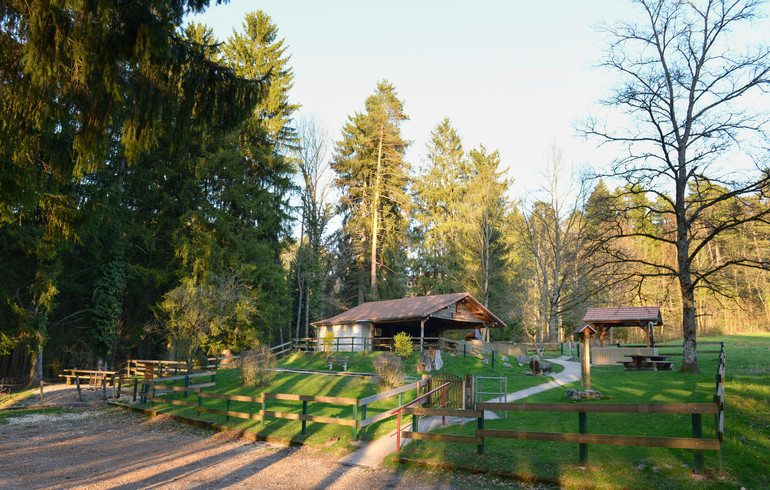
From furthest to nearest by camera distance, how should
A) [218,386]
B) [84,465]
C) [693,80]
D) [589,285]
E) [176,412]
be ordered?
1. [589,285]
2. [218,386]
3. [693,80]
4. [176,412]
5. [84,465]

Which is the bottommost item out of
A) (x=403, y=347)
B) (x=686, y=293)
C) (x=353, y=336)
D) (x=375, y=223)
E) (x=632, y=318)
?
(x=403, y=347)

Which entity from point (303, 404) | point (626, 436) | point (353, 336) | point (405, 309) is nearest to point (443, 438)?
point (626, 436)

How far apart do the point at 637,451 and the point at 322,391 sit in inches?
452

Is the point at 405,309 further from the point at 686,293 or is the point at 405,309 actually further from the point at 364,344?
the point at 686,293

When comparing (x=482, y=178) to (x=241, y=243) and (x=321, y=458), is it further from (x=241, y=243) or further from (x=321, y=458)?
(x=321, y=458)

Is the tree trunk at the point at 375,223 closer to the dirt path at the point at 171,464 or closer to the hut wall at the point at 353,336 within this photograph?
the hut wall at the point at 353,336

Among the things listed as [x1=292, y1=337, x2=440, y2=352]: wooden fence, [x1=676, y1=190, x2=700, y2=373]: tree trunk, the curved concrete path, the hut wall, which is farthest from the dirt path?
the hut wall

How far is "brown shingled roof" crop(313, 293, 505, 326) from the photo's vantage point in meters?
27.9

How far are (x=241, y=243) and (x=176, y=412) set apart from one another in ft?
62.8

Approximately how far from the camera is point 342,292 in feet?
147

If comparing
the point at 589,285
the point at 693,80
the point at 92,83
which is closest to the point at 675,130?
the point at 693,80

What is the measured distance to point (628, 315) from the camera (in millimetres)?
23812

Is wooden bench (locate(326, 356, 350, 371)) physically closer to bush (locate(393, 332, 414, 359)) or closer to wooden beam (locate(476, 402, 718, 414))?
bush (locate(393, 332, 414, 359))

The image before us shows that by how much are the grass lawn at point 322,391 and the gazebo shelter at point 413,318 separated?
2666mm
